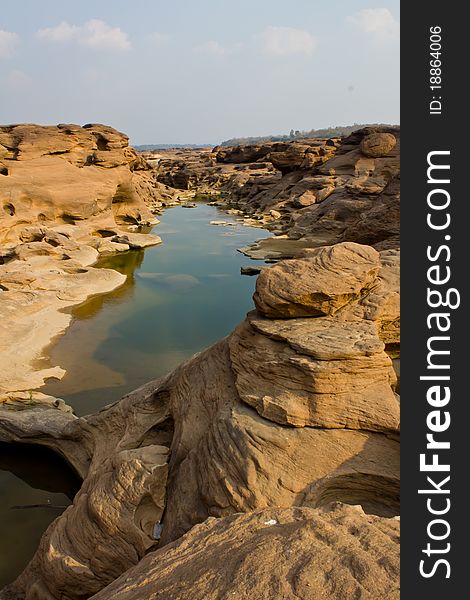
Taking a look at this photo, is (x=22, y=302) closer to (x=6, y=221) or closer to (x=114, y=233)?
(x=6, y=221)

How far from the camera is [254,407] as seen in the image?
6.05 m

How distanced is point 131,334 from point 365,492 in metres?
11.2

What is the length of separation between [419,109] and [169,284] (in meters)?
18.1

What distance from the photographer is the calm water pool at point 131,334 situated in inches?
315

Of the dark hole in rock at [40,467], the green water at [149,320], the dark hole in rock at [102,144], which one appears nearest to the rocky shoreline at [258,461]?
the dark hole in rock at [40,467]

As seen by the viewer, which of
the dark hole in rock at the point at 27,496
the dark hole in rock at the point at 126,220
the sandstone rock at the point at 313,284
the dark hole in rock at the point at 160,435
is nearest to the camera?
the sandstone rock at the point at 313,284

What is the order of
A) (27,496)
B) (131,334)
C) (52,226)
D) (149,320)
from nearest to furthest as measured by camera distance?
(27,496)
(131,334)
(149,320)
(52,226)

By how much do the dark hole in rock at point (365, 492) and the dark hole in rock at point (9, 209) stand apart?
22.9 m

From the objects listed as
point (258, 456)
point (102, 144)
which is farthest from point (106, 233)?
point (258, 456)

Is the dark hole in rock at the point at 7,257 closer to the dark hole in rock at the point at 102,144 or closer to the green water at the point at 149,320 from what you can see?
the green water at the point at 149,320

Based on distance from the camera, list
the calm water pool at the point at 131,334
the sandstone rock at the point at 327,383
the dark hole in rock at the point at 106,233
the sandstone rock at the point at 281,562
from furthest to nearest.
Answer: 1. the dark hole in rock at the point at 106,233
2. the calm water pool at the point at 131,334
3. the sandstone rock at the point at 327,383
4. the sandstone rock at the point at 281,562

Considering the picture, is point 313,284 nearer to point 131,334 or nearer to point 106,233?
point 131,334

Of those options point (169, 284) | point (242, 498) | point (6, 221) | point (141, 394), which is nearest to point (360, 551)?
point (242, 498)

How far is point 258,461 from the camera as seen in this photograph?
211 inches
